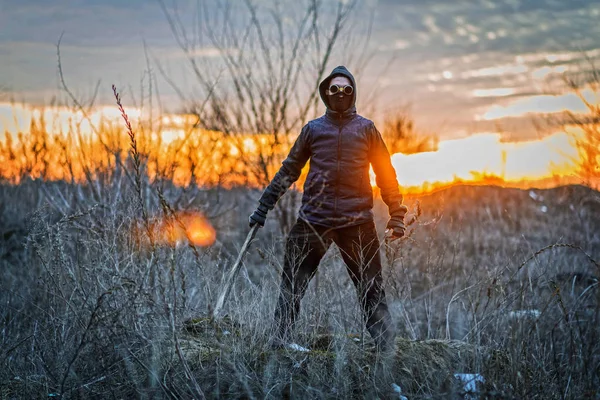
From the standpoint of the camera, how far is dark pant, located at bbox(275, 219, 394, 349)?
508 centimetres

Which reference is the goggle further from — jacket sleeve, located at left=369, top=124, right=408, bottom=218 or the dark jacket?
jacket sleeve, located at left=369, top=124, right=408, bottom=218

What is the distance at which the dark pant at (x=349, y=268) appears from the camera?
16.7 feet

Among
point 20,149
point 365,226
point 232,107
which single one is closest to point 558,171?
point 232,107

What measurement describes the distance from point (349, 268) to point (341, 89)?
4.58 ft

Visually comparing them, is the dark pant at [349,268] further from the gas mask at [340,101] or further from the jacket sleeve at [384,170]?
the gas mask at [340,101]

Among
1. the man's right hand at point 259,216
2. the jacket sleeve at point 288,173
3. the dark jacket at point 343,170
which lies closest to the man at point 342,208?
the dark jacket at point 343,170

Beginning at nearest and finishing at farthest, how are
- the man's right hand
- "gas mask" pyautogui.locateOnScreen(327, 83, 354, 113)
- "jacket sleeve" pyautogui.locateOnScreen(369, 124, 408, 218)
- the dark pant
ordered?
the dark pant → "gas mask" pyautogui.locateOnScreen(327, 83, 354, 113) → "jacket sleeve" pyautogui.locateOnScreen(369, 124, 408, 218) → the man's right hand

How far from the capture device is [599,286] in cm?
352

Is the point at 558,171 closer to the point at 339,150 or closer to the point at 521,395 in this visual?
the point at 339,150

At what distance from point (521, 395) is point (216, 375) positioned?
1939 mm

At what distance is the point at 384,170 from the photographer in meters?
5.34

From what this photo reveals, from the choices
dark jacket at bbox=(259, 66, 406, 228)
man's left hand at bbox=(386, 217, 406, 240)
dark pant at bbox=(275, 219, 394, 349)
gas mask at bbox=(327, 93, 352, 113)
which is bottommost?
dark pant at bbox=(275, 219, 394, 349)

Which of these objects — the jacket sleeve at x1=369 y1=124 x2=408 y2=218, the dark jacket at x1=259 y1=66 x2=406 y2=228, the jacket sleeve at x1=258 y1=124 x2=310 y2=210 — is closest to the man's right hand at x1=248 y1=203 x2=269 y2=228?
the jacket sleeve at x1=258 y1=124 x2=310 y2=210

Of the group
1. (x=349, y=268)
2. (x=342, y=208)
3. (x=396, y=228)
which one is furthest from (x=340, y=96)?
(x=349, y=268)
